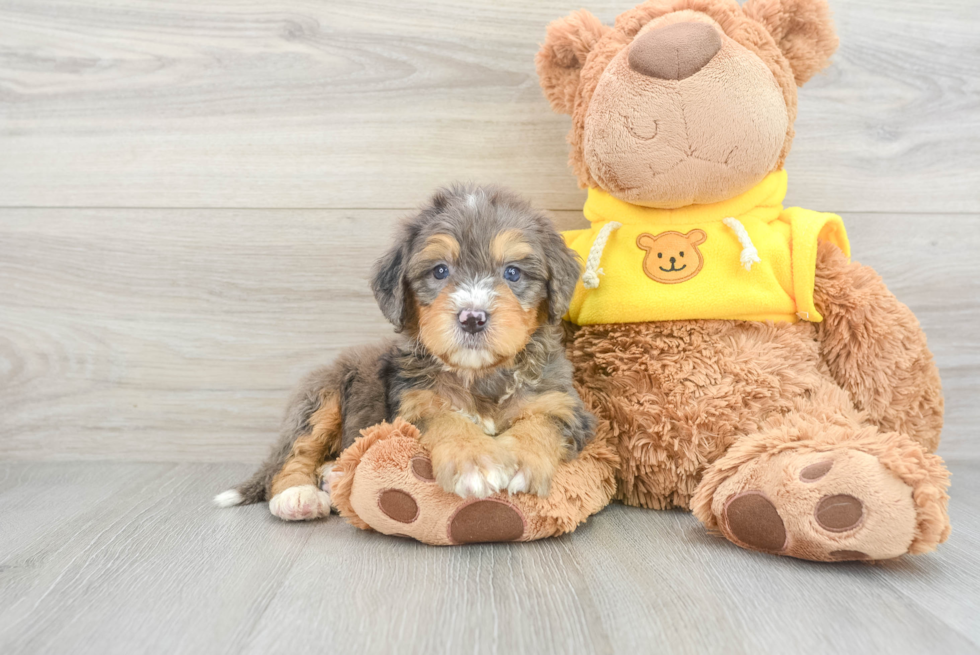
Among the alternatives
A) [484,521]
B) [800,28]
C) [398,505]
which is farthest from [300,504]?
[800,28]

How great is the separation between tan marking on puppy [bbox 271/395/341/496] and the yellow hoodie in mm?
879

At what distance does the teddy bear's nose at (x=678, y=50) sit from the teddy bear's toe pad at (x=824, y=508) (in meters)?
1.06

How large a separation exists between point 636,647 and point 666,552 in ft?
1.62

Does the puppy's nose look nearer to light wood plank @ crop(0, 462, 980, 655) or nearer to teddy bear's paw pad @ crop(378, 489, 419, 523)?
teddy bear's paw pad @ crop(378, 489, 419, 523)

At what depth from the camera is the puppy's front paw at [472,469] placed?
5.35ft

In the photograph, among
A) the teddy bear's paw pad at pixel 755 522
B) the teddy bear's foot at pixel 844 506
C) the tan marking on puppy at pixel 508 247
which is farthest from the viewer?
the tan marking on puppy at pixel 508 247

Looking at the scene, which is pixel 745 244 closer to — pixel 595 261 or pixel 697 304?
pixel 697 304

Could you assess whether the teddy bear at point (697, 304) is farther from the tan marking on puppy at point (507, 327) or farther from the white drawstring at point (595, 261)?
the tan marking on puppy at point (507, 327)

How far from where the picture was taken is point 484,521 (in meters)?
1.70

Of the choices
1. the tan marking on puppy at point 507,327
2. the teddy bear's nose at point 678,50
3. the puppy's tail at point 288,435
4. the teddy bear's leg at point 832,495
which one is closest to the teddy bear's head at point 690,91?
Answer: the teddy bear's nose at point 678,50

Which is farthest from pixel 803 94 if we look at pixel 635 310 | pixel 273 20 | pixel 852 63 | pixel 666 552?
pixel 273 20

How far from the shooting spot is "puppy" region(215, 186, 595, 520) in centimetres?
170

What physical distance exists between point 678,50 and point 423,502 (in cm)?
139

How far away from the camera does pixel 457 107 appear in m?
2.63
